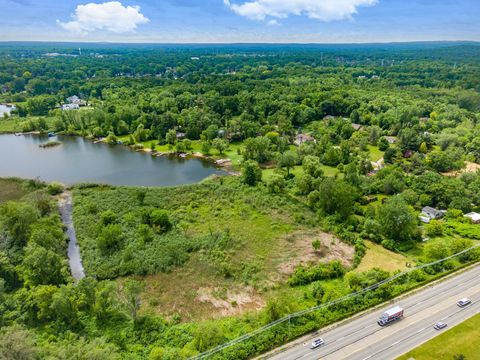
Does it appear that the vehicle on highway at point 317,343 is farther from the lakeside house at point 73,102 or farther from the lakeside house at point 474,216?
the lakeside house at point 73,102

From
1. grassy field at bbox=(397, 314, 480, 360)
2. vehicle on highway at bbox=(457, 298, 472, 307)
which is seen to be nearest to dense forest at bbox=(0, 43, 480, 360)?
vehicle on highway at bbox=(457, 298, 472, 307)

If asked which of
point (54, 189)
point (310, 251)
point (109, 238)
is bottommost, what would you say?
point (310, 251)

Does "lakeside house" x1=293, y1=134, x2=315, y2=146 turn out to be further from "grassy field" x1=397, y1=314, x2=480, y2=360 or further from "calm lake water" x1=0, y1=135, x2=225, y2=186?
"grassy field" x1=397, y1=314, x2=480, y2=360

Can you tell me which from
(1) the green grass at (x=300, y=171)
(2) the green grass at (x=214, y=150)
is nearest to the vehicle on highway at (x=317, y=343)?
(1) the green grass at (x=300, y=171)

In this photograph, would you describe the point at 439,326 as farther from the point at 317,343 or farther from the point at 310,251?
the point at 310,251

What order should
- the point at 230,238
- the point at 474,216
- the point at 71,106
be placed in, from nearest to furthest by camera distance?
the point at 230,238, the point at 474,216, the point at 71,106

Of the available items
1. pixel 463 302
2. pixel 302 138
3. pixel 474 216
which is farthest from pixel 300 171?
pixel 463 302

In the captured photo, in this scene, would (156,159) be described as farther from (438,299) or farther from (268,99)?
(438,299)
